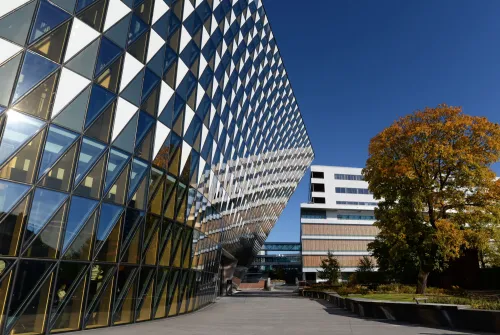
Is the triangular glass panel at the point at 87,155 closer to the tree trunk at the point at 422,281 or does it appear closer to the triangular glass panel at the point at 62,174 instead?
the triangular glass panel at the point at 62,174

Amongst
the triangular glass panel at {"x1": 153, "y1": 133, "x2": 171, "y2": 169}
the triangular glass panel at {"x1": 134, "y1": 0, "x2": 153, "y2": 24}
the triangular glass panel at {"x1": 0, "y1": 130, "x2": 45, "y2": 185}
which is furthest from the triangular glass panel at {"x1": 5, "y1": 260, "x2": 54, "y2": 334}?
the triangular glass panel at {"x1": 134, "y1": 0, "x2": 153, "y2": 24}

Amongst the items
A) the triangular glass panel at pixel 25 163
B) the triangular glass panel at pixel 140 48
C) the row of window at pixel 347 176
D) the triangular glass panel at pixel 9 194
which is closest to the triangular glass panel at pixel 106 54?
the triangular glass panel at pixel 140 48

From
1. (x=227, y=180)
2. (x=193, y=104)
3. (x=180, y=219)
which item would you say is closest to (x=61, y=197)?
(x=180, y=219)

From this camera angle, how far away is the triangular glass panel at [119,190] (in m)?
12.6

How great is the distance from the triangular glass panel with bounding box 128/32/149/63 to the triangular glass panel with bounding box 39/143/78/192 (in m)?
5.08

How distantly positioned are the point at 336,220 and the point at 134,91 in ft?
251

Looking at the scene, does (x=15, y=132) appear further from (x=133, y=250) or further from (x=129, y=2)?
(x=129, y=2)

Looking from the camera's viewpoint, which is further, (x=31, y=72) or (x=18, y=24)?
(x=31, y=72)

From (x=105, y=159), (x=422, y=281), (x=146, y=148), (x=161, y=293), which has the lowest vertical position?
(x=161, y=293)

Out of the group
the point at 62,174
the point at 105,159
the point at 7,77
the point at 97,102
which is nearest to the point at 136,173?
the point at 105,159

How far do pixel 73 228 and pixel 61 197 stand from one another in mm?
1083

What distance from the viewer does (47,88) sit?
424 inches

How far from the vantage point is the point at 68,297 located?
10648 millimetres

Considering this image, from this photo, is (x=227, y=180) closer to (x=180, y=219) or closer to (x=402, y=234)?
(x=180, y=219)
